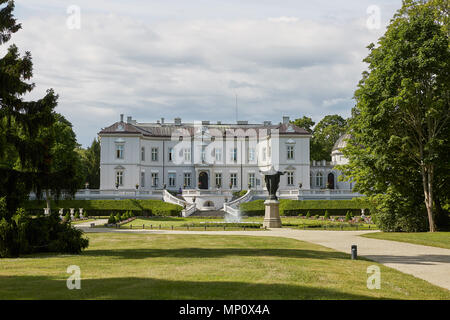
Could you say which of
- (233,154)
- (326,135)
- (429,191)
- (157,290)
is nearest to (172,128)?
(233,154)

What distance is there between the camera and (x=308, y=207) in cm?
5191

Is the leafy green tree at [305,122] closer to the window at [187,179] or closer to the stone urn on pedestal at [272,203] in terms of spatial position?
the window at [187,179]

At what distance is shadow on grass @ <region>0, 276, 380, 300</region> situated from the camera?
8.80 m

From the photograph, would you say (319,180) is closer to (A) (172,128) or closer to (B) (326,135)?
(B) (326,135)

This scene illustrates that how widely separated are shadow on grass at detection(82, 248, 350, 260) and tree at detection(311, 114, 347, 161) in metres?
64.5

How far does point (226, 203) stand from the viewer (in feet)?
176

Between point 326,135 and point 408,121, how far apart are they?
58665mm

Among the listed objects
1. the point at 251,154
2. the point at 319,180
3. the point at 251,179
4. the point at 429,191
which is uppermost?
the point at 251,154

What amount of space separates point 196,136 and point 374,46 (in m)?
39.6

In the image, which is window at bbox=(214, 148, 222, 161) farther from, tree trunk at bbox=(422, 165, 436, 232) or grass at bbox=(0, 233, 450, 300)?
grass at bbox=(0, 233, 450, 300)

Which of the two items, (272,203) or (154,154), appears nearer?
(272,203)

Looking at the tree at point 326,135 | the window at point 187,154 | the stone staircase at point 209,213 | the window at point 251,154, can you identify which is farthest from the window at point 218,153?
the tree at point 326,135

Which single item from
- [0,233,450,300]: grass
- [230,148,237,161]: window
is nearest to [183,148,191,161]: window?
[230,148,237,161]: window
